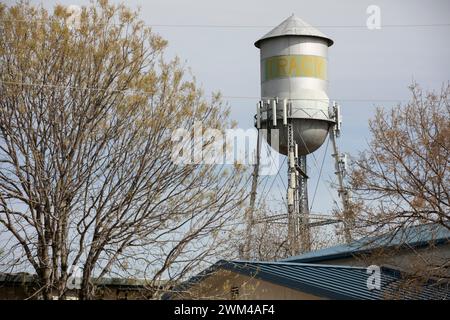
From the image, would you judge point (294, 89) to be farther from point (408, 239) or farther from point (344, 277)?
point (408, 239)

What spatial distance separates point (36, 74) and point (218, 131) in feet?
12.0

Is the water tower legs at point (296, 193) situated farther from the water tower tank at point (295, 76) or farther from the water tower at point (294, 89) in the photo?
the water tower tank at point (295, 76)

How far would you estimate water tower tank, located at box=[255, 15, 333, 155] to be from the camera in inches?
1331

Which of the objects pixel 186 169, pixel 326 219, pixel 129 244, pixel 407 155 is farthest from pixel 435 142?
pixel 326 219

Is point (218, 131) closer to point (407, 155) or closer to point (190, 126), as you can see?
point (190, 126)

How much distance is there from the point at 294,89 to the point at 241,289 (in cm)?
1219

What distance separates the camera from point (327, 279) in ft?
77.1

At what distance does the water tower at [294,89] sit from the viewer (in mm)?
33812

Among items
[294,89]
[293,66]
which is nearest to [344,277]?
[294,89]

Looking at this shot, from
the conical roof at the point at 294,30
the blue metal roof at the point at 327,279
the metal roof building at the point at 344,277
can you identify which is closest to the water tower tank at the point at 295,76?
the conical roof at the point at 294,30

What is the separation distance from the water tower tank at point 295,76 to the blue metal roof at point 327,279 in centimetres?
1034

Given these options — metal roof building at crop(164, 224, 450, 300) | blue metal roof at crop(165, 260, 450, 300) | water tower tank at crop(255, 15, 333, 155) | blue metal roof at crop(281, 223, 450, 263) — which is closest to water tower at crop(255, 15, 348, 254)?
water tower tank at crop(255, 15, 333, 155)
